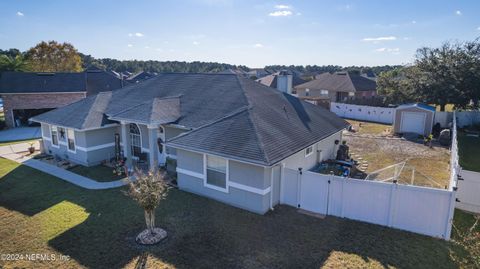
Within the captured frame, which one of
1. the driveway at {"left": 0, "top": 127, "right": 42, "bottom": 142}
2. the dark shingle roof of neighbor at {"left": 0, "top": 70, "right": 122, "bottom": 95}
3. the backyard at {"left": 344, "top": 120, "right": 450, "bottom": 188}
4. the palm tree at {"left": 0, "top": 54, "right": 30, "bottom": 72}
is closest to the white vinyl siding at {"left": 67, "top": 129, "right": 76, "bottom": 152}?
the driveway at {"left": 0, "top": 127, "right": 42, "bottom": 142}

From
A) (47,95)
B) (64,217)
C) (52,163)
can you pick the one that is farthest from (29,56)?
(64,217)

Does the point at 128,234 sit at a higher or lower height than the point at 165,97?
lower

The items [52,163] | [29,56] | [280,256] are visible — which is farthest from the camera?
[29,56]

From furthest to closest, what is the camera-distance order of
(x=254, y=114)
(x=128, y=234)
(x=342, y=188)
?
(x=254, y=114) < (x=342, y=188) < (x=128, y=234)

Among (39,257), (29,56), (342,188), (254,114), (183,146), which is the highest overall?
(29,56)

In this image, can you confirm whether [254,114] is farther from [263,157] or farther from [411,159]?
[411,159]

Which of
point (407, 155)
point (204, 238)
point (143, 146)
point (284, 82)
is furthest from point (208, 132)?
point (407, 155)

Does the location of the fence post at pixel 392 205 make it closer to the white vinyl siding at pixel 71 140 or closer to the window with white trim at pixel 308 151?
the window with white trim at pixel 308 151
